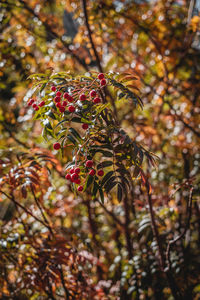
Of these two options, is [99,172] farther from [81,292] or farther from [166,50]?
[166,50]

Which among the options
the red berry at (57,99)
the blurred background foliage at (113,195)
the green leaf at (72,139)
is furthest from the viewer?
the blurred background foliage at (113,195)

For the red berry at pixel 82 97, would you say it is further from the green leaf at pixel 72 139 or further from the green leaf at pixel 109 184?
the green leaf at pixel 109 184

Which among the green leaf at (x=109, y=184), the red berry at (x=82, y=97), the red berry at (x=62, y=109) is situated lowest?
the green leaf at (x=109, y=184)

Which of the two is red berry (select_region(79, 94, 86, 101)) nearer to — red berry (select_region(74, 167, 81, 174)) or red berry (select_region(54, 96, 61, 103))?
red berry (select_region(54, 96, 61, 103))

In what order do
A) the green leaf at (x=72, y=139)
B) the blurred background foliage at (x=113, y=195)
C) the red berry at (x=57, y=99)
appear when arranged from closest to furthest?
the green leaf at (x=72, y=139) < the red berry at (x=57, y=99) < the blurred background foliage at (x=113, y=195)

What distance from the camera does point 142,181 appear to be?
1400 mm

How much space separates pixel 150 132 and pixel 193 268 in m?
1.55

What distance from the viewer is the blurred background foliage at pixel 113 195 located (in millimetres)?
1922

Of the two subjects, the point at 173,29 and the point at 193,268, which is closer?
the point at 193,268

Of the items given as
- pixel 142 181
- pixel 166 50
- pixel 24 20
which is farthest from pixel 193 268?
pixel 24 20

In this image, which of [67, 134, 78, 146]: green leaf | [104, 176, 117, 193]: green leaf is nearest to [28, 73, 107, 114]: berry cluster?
[67, 134, 78, 146]: green leaf

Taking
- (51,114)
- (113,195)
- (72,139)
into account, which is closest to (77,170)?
(72,139)

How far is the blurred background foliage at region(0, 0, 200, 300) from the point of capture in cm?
192

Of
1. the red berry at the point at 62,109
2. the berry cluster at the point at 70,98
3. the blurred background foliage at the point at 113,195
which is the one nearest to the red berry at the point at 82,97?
the berry cluster at the point at 70,98
